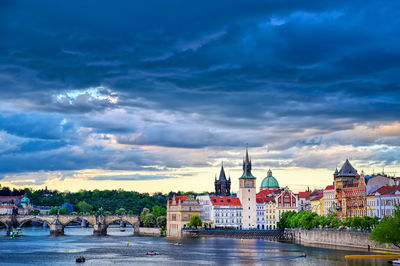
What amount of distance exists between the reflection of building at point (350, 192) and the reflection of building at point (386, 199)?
7.03 meters

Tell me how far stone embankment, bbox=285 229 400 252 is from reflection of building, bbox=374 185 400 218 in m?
13.5

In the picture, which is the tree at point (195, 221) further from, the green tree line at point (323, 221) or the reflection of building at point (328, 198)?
the reflection of building at point (328, 198)

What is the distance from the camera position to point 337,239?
5182 inches

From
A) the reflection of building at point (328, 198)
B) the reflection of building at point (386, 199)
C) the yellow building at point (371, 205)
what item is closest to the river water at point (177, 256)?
the reflection of building at point (386, 199)

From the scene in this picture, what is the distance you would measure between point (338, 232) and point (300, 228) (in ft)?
110

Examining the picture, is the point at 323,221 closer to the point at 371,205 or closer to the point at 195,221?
the point at 371,205

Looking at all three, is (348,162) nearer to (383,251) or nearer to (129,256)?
(383,251)

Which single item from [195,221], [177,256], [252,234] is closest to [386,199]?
[252,234]

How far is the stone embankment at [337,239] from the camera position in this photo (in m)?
117

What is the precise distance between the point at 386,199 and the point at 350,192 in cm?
2049

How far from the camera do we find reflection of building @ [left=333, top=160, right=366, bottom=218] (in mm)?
154625

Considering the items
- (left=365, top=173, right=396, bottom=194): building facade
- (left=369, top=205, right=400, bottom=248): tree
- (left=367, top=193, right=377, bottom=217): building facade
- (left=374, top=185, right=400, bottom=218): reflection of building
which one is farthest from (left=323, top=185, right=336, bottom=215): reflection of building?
(left=369, top=205, right=400, bottom=248): tree

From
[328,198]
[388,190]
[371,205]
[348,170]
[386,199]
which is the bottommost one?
[371,205]

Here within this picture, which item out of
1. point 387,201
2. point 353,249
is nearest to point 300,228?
point 387,201
